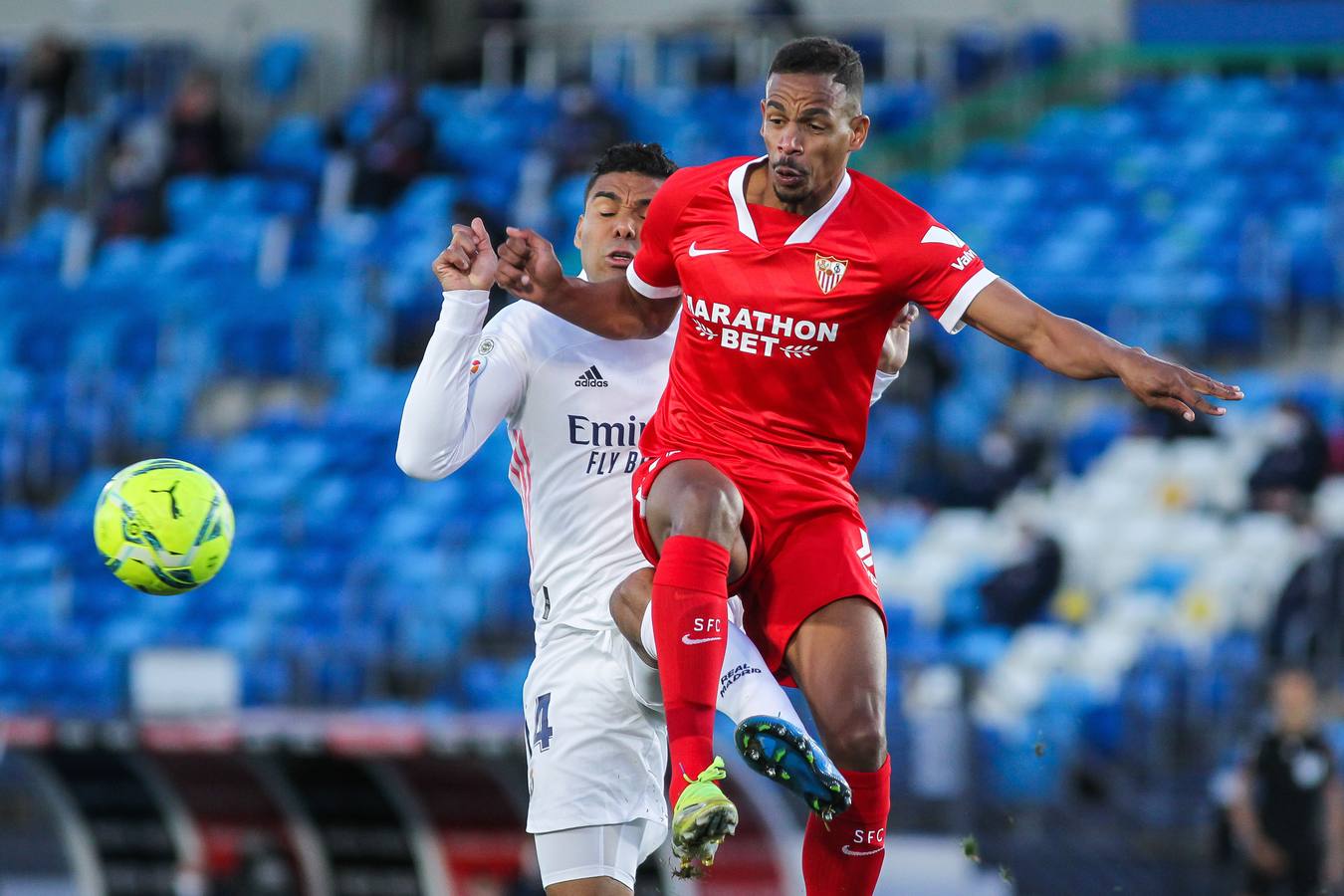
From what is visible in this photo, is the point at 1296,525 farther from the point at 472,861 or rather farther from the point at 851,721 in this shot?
the point at 851,721

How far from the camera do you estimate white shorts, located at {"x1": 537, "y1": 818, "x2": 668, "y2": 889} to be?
600 cm

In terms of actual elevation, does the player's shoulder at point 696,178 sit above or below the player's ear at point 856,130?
below

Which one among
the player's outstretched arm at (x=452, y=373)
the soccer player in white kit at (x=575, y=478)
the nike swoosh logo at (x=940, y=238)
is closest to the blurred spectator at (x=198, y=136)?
the soccer player in white kit at (x=575, y=478)

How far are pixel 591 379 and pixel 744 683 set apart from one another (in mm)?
1331

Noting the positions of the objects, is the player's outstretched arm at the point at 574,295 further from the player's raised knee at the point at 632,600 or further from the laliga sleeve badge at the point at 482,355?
the player's raised knee at the point at 632,600

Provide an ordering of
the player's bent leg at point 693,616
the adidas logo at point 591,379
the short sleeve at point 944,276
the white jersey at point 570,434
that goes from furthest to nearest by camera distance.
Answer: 1. the adidas logo at point 591,379
2. the white jersey at point 570,434
3. the short sleeve at point 944,276
4. the player's bent leg at point 693,616

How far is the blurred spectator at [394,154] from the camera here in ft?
61.1

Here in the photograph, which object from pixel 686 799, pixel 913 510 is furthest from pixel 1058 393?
pixel 686 799

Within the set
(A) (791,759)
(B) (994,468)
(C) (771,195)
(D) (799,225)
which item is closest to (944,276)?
(D) (799,225)

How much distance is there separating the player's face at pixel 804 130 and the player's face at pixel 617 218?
84 cm

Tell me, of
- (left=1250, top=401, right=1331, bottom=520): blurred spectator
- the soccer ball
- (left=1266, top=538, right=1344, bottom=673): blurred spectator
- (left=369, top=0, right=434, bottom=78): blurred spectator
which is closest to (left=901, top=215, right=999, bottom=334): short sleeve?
the soccer ball

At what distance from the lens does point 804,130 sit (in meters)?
5.45

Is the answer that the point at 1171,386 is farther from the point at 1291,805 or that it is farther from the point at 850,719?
the point at 1291,805

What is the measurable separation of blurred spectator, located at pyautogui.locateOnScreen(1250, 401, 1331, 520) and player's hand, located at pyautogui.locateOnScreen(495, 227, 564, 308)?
726cm
